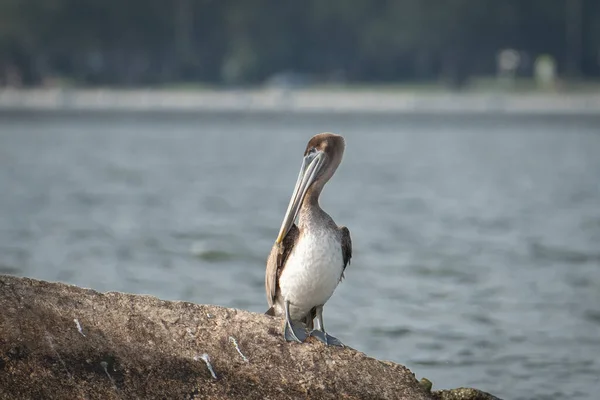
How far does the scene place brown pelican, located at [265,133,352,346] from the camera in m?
7.42

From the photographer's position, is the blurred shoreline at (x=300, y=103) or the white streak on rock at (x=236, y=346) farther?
the blurred shoreline at (x=300, y=103)

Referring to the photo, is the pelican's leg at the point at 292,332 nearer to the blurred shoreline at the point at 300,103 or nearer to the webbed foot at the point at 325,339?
the webbed foot at the point at 325,339

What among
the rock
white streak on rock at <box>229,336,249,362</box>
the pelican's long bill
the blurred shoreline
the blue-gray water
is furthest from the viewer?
the blurred shoreline

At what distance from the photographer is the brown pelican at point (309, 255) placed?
742cm

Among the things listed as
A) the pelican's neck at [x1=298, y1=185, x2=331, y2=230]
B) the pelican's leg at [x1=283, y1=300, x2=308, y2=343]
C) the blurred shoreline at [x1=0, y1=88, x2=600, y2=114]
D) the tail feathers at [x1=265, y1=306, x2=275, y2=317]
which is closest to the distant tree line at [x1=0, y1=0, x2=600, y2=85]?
the blurred shoreline at [x1=0, y1=88, x2=600, y2=114]

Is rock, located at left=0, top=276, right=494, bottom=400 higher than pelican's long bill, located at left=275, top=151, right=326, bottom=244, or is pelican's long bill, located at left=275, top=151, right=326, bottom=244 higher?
pelican's long bill, located at left=275, top=151, right=326, bottom=244

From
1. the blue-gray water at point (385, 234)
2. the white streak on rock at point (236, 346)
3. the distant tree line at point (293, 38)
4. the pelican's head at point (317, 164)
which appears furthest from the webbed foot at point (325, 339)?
the distant tree line at point (293, 38)

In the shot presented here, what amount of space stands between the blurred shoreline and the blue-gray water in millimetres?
5519

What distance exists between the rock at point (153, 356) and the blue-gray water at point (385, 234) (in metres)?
4.02

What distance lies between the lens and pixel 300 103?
2466 inches

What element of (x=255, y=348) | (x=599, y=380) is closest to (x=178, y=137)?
(x=599, y=380)

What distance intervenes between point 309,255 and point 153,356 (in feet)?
3.43

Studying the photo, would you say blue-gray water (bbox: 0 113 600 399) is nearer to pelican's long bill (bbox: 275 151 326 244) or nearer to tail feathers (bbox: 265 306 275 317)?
tail feathers (bbox: 265 306 275 317)

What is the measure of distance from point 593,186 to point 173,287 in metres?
20.7
